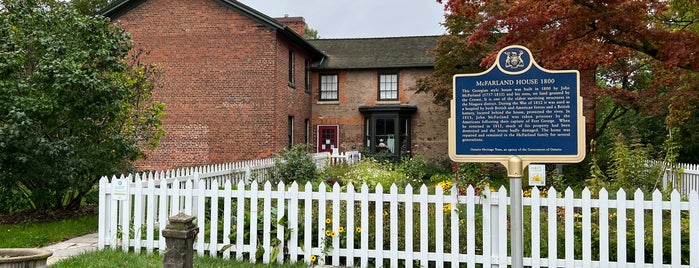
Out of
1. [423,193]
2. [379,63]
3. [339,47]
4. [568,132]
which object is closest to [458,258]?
[423,193]

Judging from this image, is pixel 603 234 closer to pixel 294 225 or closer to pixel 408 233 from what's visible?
pixel 408 233

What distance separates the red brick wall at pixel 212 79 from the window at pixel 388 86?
554cm

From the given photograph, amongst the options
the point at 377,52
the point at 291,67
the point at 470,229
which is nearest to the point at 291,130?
the point at 291,67

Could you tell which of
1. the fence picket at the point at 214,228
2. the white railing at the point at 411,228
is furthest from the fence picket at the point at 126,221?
the fence picket at the point at 214,228

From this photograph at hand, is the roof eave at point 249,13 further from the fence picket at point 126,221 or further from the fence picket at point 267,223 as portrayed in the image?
the fence picket at point 267,223

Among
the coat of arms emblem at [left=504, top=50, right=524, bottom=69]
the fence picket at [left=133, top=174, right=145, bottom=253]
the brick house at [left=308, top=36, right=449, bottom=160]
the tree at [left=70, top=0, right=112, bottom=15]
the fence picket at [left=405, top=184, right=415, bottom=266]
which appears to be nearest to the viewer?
the coat of arms emblem at [left=504, top=50, right=524, bottom=69]

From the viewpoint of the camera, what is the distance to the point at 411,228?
20.8 feet

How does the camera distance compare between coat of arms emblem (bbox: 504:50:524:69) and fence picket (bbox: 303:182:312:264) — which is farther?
fence picket (bbox: 303:182:312:264)

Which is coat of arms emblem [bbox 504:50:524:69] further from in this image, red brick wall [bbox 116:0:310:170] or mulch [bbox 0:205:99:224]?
red brick wall [bbox 116:0:310:170]

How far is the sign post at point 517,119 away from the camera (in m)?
4.87

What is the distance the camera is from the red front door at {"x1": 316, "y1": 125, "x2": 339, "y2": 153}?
936 inches

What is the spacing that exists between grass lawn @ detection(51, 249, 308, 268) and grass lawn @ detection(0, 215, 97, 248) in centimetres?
163

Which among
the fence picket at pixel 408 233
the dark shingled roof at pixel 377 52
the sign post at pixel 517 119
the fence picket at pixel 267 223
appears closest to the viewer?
the sign post at pixel 517 119

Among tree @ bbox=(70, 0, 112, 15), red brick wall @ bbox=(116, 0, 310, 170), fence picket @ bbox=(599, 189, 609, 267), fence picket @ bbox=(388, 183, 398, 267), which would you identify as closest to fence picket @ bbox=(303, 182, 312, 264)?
fence picket @ bbox=(388, 183, 398, 267)
